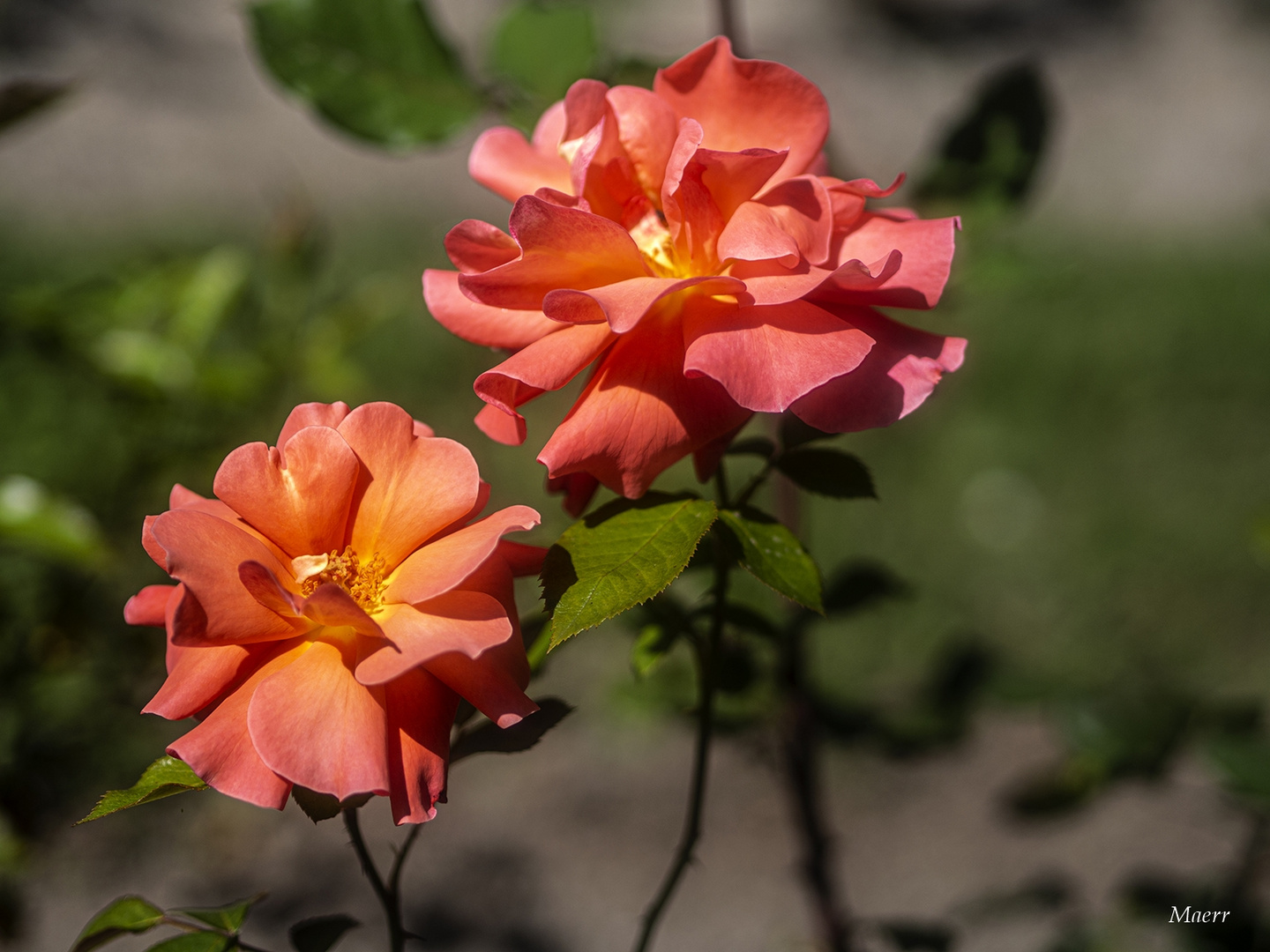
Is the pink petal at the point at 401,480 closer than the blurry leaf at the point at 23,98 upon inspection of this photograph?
Yes

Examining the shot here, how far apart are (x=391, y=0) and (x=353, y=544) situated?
63cm

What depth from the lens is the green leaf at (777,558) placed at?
1.70ft

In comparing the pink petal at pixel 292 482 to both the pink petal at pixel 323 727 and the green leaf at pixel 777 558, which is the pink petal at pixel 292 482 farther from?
the green leaf at pixel 777 558

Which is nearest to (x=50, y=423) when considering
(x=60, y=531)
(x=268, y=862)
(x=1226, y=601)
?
(x=268, y=862)

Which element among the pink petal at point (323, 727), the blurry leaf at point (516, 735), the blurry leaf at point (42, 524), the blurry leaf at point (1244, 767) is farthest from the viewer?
the blurry leaf at point (42, 524)

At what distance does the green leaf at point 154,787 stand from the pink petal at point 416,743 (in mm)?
94

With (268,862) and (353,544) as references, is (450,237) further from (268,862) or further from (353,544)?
(268,862)

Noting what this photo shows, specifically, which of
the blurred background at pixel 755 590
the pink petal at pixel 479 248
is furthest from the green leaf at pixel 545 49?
the pink petal at pixel 479 248

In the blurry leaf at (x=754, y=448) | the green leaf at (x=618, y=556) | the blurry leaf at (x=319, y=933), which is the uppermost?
the green leaf at (x=618, y=556)

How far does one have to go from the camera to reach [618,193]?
568 mm

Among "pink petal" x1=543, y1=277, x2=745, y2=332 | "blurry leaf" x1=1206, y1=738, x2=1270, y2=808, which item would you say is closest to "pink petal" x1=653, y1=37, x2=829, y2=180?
"pink petal" x1=543, y1=277, x2=745, y2=332

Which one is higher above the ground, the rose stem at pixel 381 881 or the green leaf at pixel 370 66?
the green leaf at pixel 370 66

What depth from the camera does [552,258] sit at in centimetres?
50

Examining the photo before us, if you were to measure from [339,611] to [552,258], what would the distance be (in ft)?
0.65
